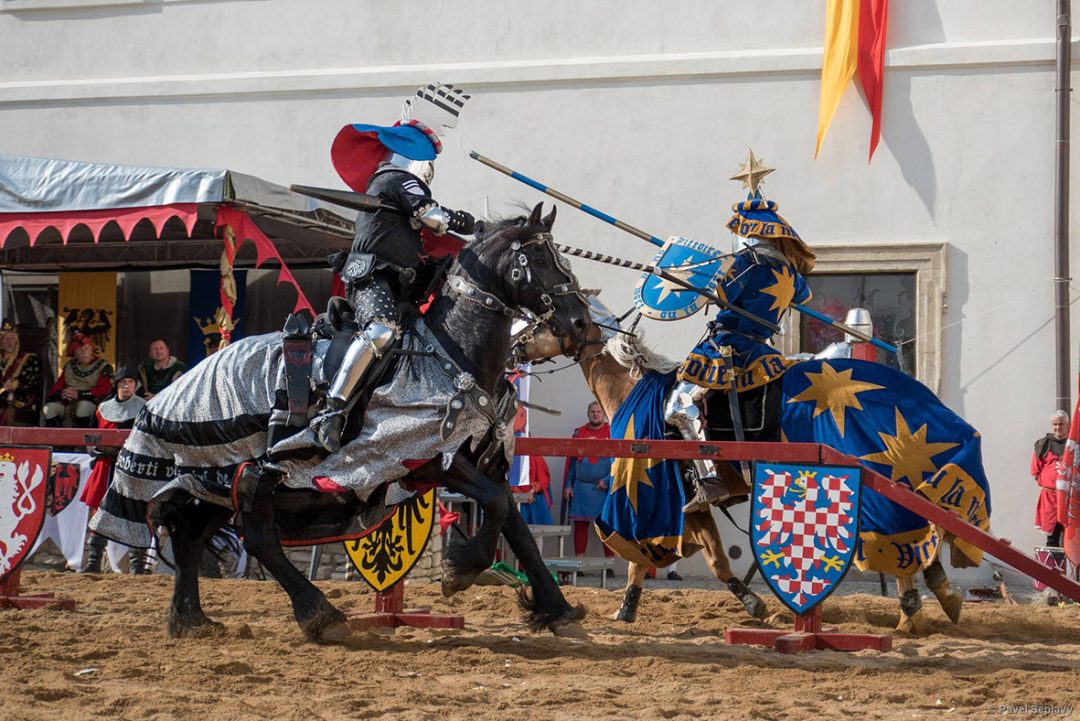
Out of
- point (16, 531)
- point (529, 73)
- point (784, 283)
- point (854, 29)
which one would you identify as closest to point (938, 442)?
point (784, 283)

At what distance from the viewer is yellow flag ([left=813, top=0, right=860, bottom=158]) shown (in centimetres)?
1217

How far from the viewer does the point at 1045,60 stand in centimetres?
1192

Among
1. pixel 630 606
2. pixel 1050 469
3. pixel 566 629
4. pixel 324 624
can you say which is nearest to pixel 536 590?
pixel 566 629

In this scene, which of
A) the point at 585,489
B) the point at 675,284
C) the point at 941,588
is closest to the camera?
the point at 941,588

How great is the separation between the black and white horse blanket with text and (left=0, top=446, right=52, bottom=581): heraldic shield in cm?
50

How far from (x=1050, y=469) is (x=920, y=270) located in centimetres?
209

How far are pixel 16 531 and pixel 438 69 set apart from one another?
7.38 meters

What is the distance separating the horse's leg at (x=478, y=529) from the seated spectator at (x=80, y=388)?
692 centimetres

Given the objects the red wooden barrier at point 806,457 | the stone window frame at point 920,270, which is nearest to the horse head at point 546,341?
the red wooden barrier at point 806,457

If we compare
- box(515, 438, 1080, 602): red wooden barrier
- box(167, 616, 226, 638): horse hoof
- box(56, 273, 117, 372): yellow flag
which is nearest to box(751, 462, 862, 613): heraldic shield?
box(515, 438, 1080, 602): red wooden barrier

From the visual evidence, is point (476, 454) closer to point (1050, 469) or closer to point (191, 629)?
point (191, 629)

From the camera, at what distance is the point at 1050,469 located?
10992 millimetres

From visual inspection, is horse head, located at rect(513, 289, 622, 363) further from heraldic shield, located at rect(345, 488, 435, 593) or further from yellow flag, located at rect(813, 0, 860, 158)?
yellow flag, located at rect(813, 0, 860, 158)

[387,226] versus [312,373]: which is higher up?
[387,226]
